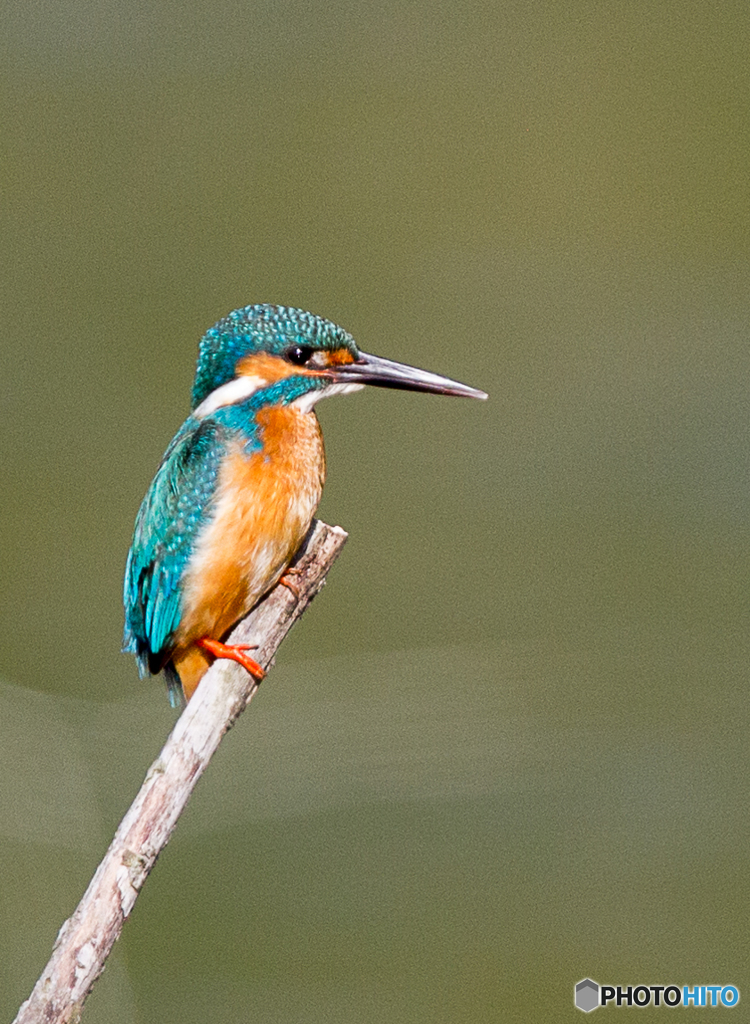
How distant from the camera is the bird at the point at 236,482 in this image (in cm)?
264

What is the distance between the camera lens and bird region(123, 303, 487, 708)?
2.64 meters

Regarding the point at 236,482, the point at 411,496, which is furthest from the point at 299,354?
the point at 411,496

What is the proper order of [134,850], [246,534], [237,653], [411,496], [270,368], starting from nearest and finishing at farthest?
1. [134,850]
2. [237,653]
3. [246,534]
4. [270,368]
5. [411,496]

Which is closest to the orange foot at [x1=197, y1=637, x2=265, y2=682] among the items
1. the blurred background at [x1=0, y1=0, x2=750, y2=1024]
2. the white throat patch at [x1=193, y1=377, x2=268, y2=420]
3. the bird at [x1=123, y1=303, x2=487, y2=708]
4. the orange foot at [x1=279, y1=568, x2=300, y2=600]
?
the bird at [x1=123, y1=303, x2=487, y2=708]

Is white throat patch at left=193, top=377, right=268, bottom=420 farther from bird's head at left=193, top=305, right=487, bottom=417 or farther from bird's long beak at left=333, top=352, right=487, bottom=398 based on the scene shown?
bird's long beak at left=333, top=352, right=487, bottom=398

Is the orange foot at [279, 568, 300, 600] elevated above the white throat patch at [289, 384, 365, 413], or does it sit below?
below

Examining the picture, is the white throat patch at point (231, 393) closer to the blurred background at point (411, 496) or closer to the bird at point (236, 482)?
the bird at point (236, 482)

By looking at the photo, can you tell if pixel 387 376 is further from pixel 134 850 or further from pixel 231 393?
pixel 134 850

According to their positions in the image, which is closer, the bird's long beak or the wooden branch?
the wooden branch

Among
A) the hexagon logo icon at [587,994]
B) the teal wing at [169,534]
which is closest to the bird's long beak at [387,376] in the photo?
the teal wing at [169,534]

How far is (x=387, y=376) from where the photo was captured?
9.05 feet

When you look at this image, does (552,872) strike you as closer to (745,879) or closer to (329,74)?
(745,879)

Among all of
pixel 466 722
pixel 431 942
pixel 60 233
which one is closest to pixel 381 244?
pixel 60 233

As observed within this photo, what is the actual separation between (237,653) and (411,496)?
4.35 metres
